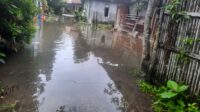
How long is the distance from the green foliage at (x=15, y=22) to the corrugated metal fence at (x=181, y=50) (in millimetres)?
4695

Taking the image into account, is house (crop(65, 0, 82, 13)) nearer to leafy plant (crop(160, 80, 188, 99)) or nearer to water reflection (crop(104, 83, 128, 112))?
water reflection (crop(104, 83, 128, 112))

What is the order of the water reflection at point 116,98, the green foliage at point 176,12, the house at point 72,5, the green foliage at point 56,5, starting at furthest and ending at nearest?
the house at point 72,5
the green foliage at point 56,5
the green foliage at point 176,12
the water reflection at point 116,98

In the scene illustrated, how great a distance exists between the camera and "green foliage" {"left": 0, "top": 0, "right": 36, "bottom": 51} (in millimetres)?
7285

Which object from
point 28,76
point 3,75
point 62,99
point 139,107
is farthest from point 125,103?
point 3,75

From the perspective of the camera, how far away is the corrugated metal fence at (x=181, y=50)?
4781 mm

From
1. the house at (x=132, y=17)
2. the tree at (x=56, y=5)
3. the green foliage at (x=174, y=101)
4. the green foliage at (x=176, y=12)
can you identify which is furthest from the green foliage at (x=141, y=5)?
the tree at (x=56, y=5)

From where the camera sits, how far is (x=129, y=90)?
6031 millimetres

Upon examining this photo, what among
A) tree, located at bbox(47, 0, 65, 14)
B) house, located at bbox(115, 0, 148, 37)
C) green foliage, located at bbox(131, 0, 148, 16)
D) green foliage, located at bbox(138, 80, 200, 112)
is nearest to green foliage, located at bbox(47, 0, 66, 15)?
tree, located at bbox(47, 0, 65, 14)

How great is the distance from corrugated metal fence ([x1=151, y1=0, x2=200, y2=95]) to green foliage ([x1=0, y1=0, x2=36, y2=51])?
470 centimetres

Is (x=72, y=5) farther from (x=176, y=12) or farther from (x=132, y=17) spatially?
(x=176, y=12)

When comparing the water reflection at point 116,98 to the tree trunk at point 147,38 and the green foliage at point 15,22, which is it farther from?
the green foliage at point 15,22

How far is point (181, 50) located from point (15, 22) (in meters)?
5.88

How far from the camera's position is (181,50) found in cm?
513

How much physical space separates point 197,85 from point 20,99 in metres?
3.85
